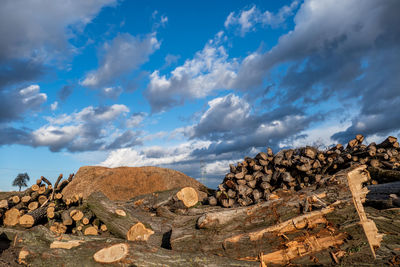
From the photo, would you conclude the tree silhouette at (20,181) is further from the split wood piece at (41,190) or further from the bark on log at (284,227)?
the bark on log at (284,227)

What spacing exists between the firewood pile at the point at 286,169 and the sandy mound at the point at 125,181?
311 centimetres

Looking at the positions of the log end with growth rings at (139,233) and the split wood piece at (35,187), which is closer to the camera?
the log end with growth rings at (139,233)

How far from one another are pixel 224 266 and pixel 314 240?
157cm

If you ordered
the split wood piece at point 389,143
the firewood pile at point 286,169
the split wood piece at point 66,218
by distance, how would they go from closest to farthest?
the split wood piece at point 66,218 → the firewood pile at point 286,169 → the split wood piece at point 389,143

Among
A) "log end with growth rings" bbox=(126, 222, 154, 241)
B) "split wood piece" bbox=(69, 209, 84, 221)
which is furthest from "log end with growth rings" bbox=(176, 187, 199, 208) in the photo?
"split wood piece" bbox=(69, 209, 84, 221)

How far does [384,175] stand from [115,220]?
7650 millimetres

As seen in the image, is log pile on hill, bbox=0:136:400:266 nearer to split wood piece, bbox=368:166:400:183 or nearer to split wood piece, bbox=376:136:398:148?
split wood piece, bbox=368:166:400:183

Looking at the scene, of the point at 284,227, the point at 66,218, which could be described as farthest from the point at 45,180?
the point at 284,227

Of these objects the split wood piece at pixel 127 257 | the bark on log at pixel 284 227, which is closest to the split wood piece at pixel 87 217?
the split wood piece at pixel 127 257

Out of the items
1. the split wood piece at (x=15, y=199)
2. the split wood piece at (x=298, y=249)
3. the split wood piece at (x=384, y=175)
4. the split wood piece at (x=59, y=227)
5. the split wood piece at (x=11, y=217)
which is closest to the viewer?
the split wood piece at (x=298, y=249)

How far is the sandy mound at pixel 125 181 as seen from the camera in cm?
998

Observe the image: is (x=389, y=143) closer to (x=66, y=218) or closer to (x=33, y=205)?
(x=66, y=218)

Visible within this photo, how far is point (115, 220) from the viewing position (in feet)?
18.4

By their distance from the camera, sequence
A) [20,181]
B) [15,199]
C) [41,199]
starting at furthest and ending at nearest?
[20,181] → [41,199] → [15,199]
